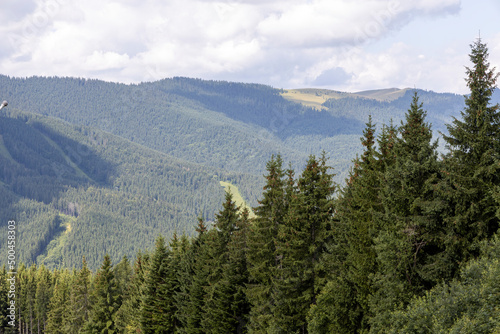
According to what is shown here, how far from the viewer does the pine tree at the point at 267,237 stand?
134 ft

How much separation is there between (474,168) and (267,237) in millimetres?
19408

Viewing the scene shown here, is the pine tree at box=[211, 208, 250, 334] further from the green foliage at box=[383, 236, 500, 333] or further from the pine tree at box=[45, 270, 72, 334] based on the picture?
the pine tree at box=[45, 270, 72, 334]

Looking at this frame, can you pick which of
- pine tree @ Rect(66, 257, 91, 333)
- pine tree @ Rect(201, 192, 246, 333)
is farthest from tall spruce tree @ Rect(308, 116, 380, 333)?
pine tree @ Rect(66, 257, 91, 333)

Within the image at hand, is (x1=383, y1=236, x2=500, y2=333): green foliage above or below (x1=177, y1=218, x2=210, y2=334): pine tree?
above

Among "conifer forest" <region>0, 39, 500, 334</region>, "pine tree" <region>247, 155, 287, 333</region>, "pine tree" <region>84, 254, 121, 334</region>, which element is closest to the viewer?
"conifer forest" <region>0, 39, 500, 334</region>

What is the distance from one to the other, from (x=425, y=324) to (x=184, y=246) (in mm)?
41806

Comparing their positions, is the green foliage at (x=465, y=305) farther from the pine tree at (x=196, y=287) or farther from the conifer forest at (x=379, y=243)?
the pine tree at (x=196, y=287)

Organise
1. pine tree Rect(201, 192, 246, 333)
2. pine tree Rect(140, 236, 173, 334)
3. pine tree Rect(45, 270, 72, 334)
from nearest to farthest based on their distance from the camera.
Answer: pine tree Rect(201, 192, 246, 333) → pine tree Rect(140, 236, 173, 334) → pine tree Rect(45, 270, 72, 334)

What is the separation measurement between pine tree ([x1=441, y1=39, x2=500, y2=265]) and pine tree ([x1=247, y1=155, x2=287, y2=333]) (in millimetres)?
17024

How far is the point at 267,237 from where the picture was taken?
41.2 metres

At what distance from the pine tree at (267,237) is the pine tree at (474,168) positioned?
55.9 feet

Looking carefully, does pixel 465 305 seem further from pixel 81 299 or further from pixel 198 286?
pixel 81 299

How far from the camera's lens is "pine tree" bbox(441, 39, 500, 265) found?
24.5m

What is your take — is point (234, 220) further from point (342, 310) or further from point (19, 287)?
point (19, 287)
